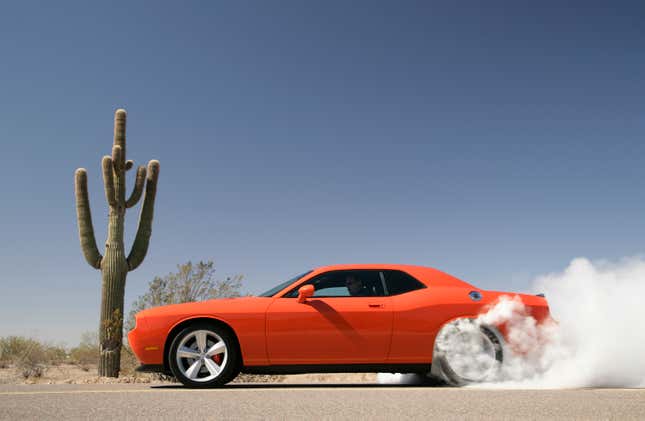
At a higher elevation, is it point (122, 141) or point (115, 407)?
point (122, 141)

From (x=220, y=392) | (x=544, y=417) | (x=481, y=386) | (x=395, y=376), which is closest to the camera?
(x=544, y=417)

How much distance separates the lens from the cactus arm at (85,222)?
14742 millimetres

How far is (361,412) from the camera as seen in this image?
5.26 meters

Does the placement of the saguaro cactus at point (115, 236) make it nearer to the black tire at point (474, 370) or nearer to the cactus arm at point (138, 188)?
the cactus arm at point (138, 188)

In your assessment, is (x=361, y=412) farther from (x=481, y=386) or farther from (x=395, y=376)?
(x=395, y=376)

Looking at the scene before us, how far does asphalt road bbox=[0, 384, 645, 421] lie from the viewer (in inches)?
203

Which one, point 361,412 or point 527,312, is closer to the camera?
point 361,412

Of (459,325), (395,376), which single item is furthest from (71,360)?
(459,325)

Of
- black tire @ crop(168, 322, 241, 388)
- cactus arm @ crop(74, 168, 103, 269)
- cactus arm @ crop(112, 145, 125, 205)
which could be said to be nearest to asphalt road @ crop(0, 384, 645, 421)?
black tire @ crop(168, 322, 241, 388)

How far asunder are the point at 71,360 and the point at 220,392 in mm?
23500

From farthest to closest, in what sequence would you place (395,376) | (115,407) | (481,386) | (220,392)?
1. (395,376)
2. (481,386)
3. (220,392)
4. (115,407)

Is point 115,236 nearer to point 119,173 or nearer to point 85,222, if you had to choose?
point 85,222

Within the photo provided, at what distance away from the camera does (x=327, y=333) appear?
7.45 m

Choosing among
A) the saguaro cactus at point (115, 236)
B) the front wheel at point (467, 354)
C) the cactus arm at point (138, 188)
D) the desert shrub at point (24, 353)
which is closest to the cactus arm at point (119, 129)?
the saguaro cactus at point (115, 236)
